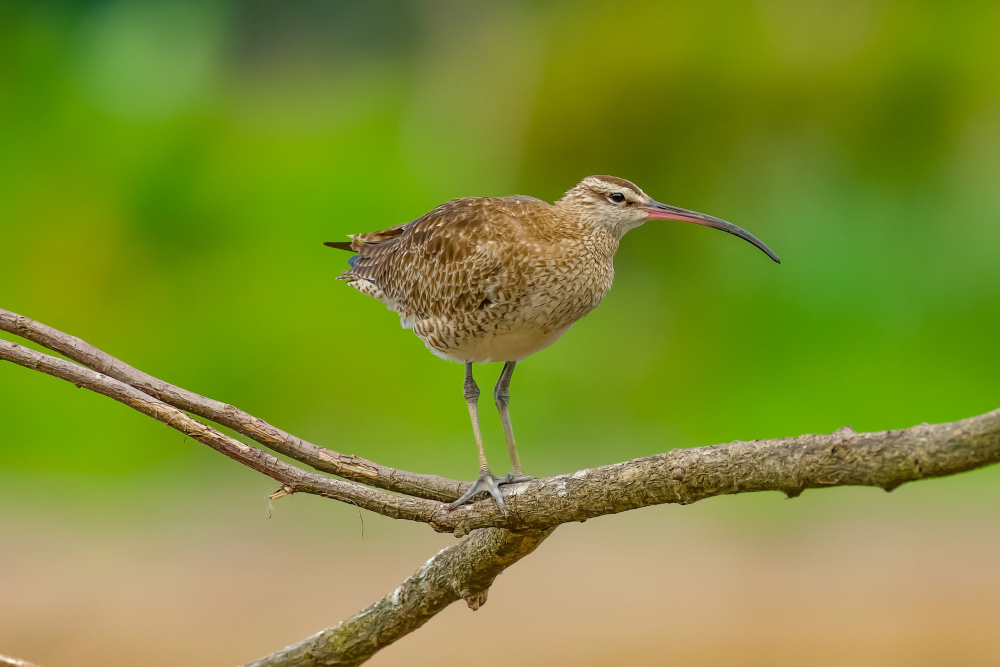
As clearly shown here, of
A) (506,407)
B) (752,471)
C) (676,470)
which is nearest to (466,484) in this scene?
(506,407)

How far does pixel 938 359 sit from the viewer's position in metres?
6.25

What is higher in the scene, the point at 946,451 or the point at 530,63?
the point at 530,63

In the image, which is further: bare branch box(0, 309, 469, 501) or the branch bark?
bare branch box(0, 309, 469, 501)

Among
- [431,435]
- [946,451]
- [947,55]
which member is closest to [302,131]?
[431,435]

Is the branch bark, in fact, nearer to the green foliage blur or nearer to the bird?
the bird

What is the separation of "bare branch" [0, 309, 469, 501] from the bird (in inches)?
10.1

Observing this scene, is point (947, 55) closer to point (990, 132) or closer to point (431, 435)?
point (990, 132)

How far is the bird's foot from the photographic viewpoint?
231cm

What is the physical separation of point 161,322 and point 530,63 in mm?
2675

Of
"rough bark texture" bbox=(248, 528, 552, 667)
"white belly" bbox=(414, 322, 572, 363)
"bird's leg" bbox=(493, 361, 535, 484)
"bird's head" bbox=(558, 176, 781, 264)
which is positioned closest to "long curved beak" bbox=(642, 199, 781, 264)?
"bird's head" bbox=(558, 176, 781, 264)

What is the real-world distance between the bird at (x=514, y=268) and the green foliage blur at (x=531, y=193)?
3358 mm

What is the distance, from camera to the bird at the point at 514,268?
254 centimetres

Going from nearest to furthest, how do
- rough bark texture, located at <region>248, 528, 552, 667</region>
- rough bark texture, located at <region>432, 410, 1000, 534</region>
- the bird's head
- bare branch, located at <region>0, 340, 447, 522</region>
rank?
rough bark texture, located at <region>432, 410, 1000, 534</region>
bare branch, located at <region>0, 340, 447, 522</region>
rough bark texture, located at <region>248, 528, 552, 667</region>
the bird's head

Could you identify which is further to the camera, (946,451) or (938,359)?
(938,359)
